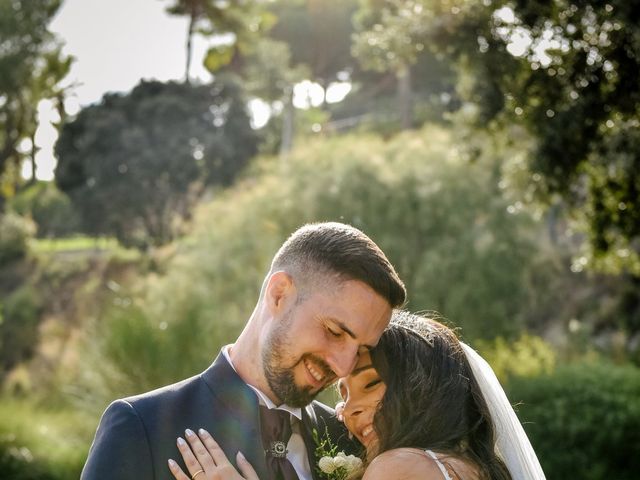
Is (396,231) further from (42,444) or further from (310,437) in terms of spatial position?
(310,437)

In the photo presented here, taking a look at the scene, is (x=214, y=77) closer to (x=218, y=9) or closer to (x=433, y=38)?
(x=218, y=9)

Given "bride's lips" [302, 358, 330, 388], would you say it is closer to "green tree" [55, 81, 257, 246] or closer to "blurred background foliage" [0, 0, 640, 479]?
"blurred background foliage" [0, 0, 640, 479]

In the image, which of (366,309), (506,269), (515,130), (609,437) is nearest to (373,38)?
(515,130)

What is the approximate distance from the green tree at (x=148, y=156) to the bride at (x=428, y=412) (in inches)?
1220

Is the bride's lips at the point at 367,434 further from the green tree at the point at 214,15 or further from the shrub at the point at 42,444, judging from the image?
the green tree at the point at 214,15

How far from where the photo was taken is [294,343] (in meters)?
3.18

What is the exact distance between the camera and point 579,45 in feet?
32.5

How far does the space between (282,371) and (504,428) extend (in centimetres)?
100

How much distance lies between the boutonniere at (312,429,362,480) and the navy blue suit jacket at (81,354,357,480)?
0.12 feet

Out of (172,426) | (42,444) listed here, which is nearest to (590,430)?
(42,444)

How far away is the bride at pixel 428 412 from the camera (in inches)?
129

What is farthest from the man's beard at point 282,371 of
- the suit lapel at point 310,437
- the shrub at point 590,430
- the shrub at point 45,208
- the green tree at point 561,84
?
the shrub at point 45,208

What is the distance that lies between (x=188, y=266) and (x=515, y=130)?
27.4 feet

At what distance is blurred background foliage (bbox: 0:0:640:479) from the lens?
10680mm
